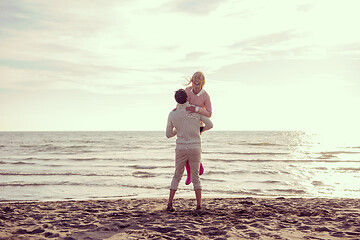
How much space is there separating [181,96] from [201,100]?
40 centimetres

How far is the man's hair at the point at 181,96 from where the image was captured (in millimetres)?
5113

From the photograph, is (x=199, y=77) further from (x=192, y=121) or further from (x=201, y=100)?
(x=192, y=121)

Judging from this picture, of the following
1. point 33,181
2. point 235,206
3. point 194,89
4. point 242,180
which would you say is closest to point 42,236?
point 194,89

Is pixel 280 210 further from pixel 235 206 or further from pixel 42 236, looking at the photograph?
pixel 42 236

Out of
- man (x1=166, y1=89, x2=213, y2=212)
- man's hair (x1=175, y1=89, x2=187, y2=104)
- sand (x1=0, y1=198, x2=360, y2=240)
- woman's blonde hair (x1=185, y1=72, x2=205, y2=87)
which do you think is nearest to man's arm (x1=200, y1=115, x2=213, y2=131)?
man (x1=166, y1=89, x2=213, y2=212)

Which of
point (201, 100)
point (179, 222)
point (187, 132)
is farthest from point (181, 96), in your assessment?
point (179, 222)

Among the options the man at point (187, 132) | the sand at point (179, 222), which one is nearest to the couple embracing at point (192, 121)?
the man at point (187, 132)

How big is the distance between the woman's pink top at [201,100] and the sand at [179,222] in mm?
1794

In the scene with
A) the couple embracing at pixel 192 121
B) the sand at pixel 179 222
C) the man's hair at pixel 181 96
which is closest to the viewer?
the sand at pixel 179 222

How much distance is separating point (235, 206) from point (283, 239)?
2.42 meters

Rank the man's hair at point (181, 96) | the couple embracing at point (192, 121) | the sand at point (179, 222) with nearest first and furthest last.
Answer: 1. the sand at point (179, 222)
2. the man's hair at point (181, 96)
3. the couple embracing at point (192, 121)

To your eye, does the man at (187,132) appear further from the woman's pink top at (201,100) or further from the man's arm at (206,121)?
the woman's pink top at (201,100)

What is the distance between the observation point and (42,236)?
4152 millimetres

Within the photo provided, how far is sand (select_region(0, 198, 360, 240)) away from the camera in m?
4.20
